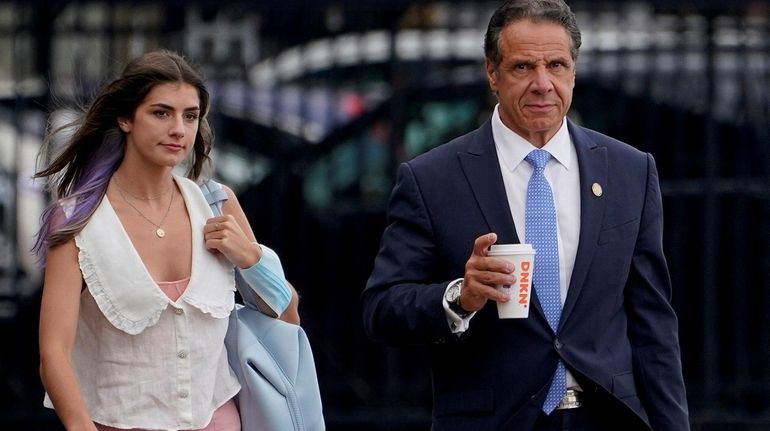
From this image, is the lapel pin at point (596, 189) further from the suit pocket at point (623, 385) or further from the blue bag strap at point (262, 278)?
the blue bag strap at point (262, 278)

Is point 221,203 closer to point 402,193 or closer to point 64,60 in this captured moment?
point 402,193

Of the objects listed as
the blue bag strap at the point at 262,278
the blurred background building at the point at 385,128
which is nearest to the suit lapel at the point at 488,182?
the blue bag strap at the point at 262,278

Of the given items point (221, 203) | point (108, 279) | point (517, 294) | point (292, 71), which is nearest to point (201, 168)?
point (221, 203)

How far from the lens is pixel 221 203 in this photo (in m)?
4.42

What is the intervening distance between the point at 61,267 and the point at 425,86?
4.30 meters

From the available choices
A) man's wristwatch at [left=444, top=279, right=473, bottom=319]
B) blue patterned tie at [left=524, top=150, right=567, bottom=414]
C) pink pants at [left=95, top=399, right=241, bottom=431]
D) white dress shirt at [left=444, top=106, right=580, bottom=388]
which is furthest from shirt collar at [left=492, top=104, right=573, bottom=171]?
pink pants at [left=95, top=399, right=241, bottom=431]

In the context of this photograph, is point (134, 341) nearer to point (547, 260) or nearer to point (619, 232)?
point (547, 260)

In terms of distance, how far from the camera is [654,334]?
13.7 ft

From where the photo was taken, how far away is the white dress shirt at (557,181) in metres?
4.12

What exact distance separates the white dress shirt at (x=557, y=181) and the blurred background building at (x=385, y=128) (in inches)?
151

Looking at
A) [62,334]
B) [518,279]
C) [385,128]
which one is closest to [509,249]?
[518,279]

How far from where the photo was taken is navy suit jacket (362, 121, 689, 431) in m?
4.06

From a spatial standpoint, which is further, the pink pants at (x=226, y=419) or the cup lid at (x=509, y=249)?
the pink pants at (x=226, y=419)

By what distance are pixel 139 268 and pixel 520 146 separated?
1023 millimetres
